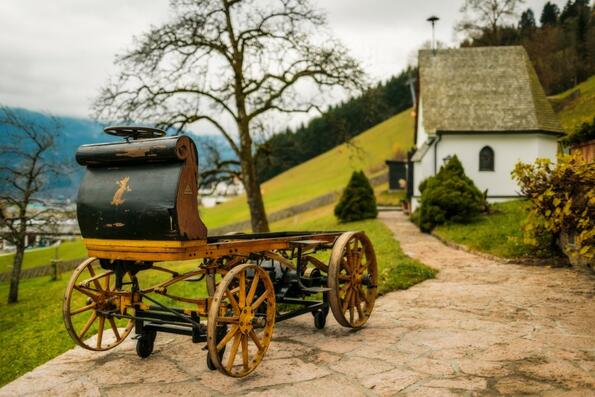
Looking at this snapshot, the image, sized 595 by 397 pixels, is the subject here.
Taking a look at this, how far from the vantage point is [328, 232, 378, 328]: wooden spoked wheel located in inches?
236

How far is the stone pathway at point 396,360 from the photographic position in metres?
4.51

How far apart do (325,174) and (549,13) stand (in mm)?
45518

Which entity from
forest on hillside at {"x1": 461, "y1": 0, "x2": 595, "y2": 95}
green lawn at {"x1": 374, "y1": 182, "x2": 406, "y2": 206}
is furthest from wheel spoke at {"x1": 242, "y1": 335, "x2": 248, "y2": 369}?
forest on hillside at {"x1": 461, "y1": 0, "x2": 595, "y2": 95}

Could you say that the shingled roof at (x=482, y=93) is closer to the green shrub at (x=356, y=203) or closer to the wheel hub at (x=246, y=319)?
the green shrub at (x=356, y=203)

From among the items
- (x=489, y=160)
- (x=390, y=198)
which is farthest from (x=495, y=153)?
(x=390, y=198)

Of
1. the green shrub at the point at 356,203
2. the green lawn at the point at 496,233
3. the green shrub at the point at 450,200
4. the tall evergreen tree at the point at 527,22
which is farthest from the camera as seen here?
the tall evergreen tree at the point at 527,22

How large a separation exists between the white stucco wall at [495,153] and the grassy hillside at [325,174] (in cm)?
2686

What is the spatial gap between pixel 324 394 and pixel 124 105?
1637 cm

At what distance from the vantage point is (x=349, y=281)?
252 inches

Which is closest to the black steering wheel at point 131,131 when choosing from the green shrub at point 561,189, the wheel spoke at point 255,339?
the wheel spoke at point 255,339

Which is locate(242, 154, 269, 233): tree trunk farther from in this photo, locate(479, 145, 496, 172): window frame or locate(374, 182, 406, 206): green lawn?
locate(374, 182, 406, 206): green lawn

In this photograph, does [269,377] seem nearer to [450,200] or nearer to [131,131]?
[131,131]

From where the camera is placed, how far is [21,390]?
4.64 meters

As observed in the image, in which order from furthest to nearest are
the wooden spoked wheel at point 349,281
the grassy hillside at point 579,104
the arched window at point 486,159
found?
the grassy hillside at point 579,104, the arched window at point 486,159, the wooden spoked wheel at point 349,281
